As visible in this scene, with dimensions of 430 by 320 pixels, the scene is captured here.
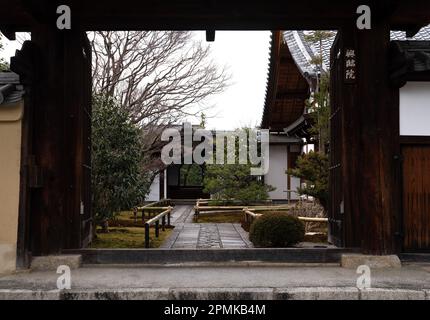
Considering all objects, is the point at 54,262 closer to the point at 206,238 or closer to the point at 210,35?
the point at 210,35

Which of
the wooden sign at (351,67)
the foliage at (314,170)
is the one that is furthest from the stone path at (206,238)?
the wooden sign at (351,67)

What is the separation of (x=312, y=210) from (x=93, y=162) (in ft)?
27.0

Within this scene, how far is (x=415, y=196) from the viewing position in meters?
10.1

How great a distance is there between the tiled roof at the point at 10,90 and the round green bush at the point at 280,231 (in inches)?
246

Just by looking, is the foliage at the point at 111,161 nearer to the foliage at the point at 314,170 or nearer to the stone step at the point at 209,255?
the stone step at the point at 209,255

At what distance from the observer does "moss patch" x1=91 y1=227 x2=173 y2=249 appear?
536 inches

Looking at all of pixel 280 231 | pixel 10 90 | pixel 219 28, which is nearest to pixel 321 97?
pixel 280 231

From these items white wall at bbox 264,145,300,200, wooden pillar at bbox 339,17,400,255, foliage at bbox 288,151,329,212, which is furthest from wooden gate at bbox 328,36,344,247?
white wall at bbox 264,145,300,200

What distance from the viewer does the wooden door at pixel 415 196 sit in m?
10.1

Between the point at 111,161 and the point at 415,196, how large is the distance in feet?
24.7

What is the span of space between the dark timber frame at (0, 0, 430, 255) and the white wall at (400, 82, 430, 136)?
27cm

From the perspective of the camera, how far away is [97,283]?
8.09 metres

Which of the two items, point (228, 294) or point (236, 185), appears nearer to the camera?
point (228, 294)

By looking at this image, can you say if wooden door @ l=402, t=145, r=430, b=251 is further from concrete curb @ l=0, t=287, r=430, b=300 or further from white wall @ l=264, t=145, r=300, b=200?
white wall @ l=264, t=145, r=300, b=200
